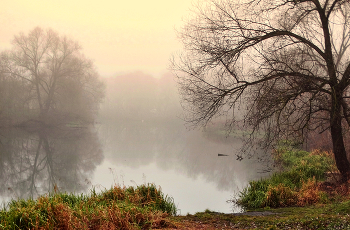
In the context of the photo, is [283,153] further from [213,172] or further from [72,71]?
[72,71]

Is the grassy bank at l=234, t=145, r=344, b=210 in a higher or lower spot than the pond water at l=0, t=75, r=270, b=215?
lower

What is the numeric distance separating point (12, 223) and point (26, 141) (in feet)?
76.2

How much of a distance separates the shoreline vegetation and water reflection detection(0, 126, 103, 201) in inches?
92.6

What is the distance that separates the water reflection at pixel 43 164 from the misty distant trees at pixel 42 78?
5051 millimetres

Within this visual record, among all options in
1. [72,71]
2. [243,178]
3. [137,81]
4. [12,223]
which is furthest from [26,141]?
[137,81]

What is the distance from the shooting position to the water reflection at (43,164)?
11.9 metres

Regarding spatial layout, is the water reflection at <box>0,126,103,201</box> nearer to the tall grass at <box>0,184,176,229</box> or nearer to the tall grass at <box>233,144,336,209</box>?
the tall grass at <box>0,184,176,229</box>

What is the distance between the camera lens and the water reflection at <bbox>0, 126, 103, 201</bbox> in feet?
39.0

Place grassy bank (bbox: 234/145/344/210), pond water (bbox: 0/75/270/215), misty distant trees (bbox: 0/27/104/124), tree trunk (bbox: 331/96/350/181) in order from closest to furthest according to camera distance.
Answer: grassy bank (bbox: 234/145/344/210) → tree trunk (bbox: 331/96/350/181) → pond water (bbox: 0/75/270/215) → misty distant trees (bbox: 0/27/104/124)

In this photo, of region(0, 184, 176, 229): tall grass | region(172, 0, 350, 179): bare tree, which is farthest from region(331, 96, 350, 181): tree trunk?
region(0, 184, 176, 229): tall grass

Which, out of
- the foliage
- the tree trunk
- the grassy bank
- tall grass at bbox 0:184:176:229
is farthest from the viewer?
the tree trunk

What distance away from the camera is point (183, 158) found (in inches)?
803

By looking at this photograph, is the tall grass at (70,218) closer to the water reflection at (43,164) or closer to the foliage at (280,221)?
the foliage at (280,221)

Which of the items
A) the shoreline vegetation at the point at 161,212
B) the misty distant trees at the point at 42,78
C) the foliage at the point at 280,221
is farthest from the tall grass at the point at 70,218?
the misty distant trees at the point at 42,78
